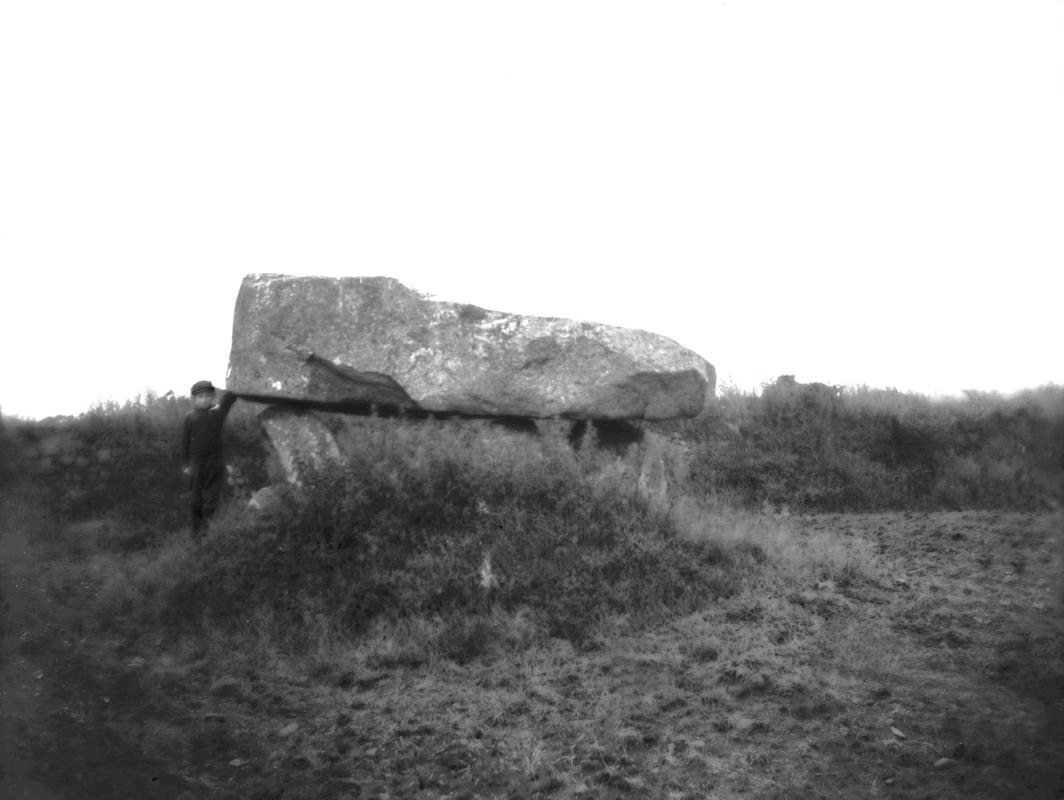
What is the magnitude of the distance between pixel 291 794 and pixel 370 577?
10.9ft

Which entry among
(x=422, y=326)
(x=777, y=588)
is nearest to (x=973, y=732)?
(x=777, y=588)

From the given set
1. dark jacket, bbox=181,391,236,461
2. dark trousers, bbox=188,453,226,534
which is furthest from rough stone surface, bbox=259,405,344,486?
dark trousers, bbox=188,453,226,534

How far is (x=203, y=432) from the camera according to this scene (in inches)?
495

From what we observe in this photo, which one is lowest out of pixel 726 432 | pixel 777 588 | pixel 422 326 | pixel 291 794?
pixel 291 794

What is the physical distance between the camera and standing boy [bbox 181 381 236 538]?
12547 millimetres

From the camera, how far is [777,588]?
32.8 ft

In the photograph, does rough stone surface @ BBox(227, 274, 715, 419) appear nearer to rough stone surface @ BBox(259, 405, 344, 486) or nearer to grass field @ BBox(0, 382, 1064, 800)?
rough stone surface @ BBox(259, 405, 344, 486)

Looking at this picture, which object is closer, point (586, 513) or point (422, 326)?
point (586, 513)

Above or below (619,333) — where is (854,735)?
below

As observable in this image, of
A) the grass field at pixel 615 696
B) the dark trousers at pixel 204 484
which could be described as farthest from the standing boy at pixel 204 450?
the grass field at pixel 615 696

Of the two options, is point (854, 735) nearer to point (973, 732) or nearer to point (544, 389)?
point (973, 732)

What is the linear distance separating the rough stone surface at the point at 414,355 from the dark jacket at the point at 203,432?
1.91ft

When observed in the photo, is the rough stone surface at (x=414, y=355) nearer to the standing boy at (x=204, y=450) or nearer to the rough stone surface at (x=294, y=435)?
the rough stone surface at (x=294, y=435)

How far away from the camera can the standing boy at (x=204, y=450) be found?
12.5 metres
